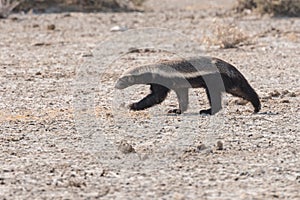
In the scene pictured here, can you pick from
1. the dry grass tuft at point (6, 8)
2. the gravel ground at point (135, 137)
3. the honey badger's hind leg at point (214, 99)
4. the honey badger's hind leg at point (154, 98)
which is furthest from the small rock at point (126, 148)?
the dry grass tuft at point (6, 8)

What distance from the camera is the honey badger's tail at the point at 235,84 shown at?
11.9 meters

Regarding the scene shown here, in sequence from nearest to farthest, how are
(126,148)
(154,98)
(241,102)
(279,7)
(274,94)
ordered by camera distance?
(126,148)
(154,98)
(241,102)
(274,94)
(279,7)

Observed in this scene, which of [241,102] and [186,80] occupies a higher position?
[186,80]

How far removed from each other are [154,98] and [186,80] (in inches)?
18.7

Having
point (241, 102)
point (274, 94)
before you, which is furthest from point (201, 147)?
point (274, 94)

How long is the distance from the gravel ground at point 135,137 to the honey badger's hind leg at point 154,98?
0.11 m

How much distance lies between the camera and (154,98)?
12.0 metres

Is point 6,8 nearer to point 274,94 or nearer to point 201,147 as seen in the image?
point 274,94

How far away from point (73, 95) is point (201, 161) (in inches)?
204

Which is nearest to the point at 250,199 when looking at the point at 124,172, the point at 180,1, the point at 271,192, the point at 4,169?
the point at 271,192

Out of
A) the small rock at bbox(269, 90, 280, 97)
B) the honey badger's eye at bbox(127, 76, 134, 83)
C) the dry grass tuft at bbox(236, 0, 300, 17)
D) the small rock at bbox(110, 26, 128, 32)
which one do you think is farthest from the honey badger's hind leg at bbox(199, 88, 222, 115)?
the dry grass tuft at bbox(236, 0, 300, 17)

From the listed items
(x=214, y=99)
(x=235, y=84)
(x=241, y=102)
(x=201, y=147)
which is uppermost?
(x=235, y=84)

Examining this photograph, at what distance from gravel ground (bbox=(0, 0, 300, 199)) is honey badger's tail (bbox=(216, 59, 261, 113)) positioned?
0.19 metres

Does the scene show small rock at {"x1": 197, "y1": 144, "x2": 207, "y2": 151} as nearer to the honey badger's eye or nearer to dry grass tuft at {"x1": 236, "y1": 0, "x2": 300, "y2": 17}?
the honey badger's eye
